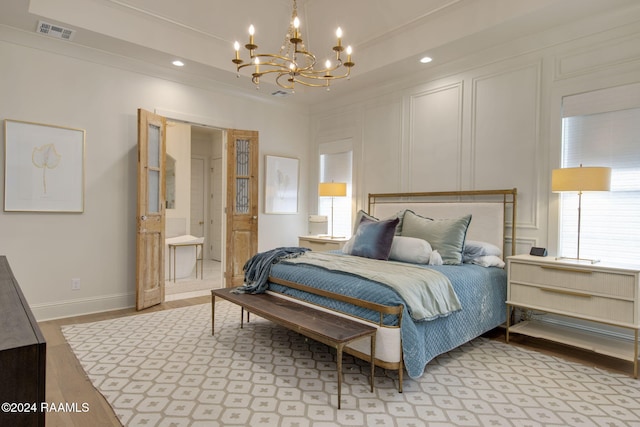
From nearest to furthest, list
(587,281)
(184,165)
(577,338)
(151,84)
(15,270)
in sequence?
(587,281) < (577,338) < (15,270) < (151,84) < (184,165)

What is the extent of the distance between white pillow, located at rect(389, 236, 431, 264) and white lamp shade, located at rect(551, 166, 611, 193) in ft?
4.03

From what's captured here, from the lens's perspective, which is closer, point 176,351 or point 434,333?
point 434,333

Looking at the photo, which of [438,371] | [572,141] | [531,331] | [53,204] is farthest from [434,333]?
[53,204]

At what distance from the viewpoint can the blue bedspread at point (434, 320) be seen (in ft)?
7.75

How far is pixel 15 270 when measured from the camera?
12.0ft

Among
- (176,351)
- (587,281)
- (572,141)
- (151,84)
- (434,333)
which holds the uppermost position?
(151,84)

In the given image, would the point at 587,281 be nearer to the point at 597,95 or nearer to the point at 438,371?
the point at 438,371

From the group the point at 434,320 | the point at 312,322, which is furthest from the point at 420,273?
the point at 312,322

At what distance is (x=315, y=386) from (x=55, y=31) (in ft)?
13.6

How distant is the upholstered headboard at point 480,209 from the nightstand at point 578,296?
0.54m

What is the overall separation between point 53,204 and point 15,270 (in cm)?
74

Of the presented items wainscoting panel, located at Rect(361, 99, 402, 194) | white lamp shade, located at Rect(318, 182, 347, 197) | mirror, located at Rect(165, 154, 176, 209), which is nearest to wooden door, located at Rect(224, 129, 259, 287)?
white lamp shade, located at Rect(318, 182, 347, 197)

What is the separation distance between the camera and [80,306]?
4027 mm

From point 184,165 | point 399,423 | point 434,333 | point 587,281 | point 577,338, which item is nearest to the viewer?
point 399,423
